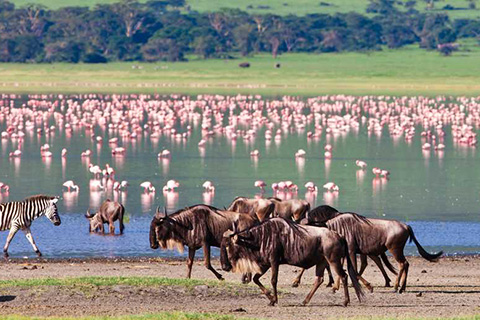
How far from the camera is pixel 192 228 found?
54.9 feet

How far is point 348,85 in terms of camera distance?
325ft

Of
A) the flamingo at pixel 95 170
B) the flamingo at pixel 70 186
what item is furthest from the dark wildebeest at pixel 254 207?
the flamingo at pixel 95 170

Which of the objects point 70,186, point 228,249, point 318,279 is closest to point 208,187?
point 70,186

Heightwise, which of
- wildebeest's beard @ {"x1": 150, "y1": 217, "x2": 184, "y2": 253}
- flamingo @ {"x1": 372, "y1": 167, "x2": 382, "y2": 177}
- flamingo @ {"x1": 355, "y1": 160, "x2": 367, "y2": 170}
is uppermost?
wildebeest's beard @ {"x1": 150, "y1": 217, "x2": 184, "y2": 253}

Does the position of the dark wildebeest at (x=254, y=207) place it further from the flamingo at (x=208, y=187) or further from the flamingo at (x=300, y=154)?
the flamingo at (x=300, y=154)

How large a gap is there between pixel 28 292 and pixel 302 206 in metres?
6.29

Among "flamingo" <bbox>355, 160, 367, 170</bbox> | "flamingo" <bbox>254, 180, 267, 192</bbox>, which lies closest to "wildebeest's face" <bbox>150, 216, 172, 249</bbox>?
"flamingo" <bbox>254, 180, 267, 192</bbox>

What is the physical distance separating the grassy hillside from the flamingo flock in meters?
93.6

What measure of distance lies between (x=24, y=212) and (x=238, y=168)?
56.7ft

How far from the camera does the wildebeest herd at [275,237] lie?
14336 millimetres

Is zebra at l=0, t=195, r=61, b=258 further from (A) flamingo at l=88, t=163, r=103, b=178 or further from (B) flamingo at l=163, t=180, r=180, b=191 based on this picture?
(A) flamingo at l=88, t=163, r=103, b=178

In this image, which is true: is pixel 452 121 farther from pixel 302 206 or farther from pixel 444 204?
pixel 302 206

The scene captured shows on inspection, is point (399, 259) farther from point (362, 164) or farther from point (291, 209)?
point (362, 164)

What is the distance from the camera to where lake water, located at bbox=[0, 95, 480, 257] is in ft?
77.7
